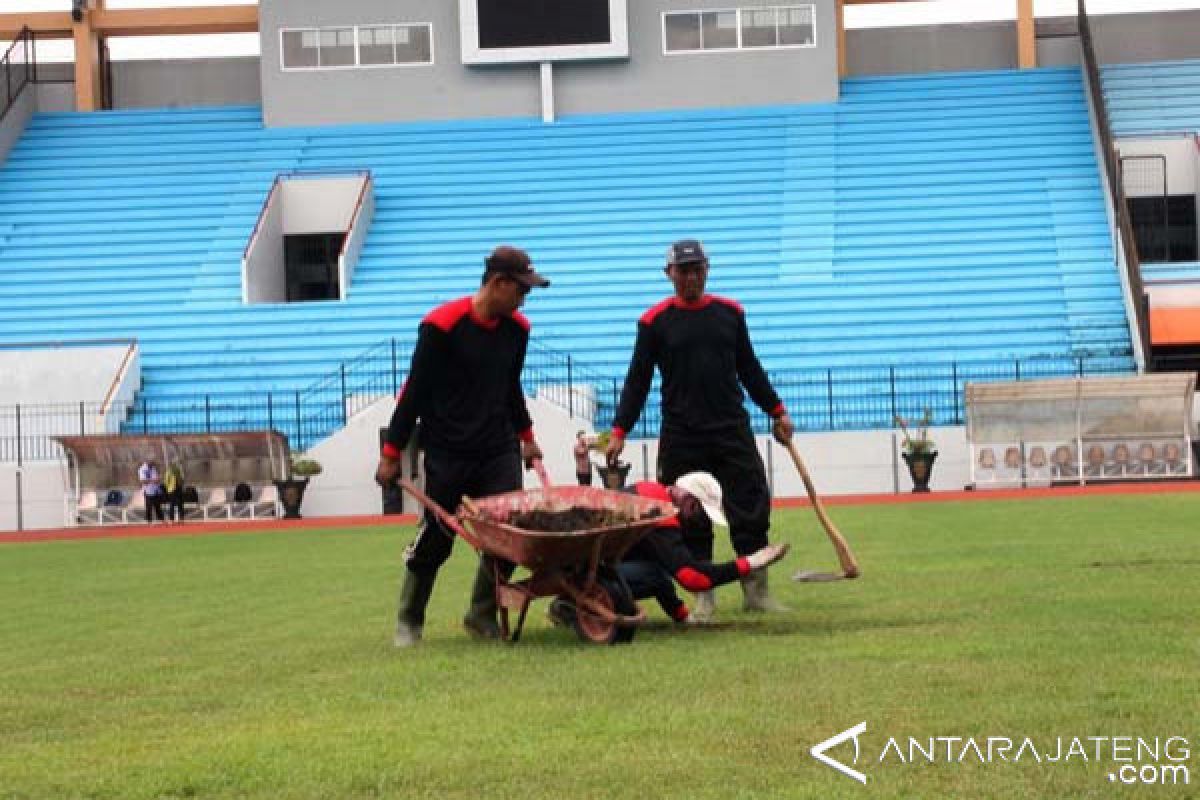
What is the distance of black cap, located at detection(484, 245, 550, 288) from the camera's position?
11.1 meters

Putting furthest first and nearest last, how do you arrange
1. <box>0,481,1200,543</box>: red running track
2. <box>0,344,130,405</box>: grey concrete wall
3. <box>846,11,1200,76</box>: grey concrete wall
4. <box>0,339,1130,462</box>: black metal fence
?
<box>846,11,1200,76</box>: grey concrete wall
<box>0,344,130,405</box>: grey concrete wall
<box>0,339,1130,462</box>: black metal fence
<box>0,481,1200,543</box>: red running track

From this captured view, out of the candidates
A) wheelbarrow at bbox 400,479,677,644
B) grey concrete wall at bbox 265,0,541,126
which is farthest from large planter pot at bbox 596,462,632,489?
wheelbarrow at bbox 400,479,677,644

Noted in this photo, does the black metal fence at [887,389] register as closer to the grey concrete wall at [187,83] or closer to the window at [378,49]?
the window at [378,49]

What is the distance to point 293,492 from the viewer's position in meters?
35.4

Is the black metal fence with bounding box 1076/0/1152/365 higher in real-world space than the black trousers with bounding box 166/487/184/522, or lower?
higher

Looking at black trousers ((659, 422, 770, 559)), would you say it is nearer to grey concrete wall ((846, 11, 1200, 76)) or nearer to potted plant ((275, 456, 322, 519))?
potted plant ((275, 456, 322, 519))

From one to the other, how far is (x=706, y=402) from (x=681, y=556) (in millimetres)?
1119

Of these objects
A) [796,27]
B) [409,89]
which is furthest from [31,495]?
[796,27]

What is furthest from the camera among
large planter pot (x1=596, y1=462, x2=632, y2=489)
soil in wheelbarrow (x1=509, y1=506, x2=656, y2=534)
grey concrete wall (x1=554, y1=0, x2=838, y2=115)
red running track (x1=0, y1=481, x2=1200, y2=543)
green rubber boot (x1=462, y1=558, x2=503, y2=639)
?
grey concrete wall (x1=554, y1=0, x2=838, y2=115)

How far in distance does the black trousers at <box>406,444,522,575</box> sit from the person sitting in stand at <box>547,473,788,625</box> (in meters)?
0.66

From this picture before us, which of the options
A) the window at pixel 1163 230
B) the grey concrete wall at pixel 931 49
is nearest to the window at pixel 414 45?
the grey concrete wall at pixel 931 49

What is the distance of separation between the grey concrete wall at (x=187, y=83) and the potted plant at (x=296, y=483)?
20.0m

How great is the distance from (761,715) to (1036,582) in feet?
20.1

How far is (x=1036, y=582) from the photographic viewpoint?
13516 mm
